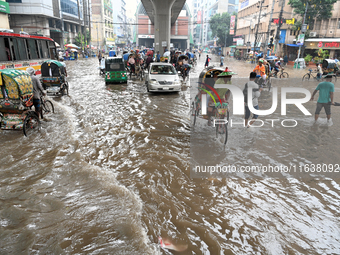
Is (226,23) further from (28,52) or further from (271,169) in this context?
(271,169)

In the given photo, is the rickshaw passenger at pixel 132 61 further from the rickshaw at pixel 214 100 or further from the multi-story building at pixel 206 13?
the multi-story building at pixel 206 13

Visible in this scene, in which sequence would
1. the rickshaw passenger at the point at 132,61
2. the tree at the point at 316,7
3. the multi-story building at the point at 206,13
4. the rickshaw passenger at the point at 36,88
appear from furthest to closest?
the multi-story building at the point at 206,13 < the tree at the point at 316,7 < the rickshaw passenger at the point at 132,61 < the rickshaw passenger at the point at 36,88

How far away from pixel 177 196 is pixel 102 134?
395cm

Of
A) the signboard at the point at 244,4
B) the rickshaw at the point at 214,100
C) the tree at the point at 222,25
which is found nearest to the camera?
the rickshaw at the point at 214,100

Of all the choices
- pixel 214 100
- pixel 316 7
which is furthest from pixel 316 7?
pixel 214 100

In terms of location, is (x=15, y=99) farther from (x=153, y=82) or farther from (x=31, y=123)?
(x=153, y=82)

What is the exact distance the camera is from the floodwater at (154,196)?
3379 mm

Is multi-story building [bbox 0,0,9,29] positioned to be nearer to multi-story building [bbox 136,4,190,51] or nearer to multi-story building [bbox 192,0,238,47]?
multi-story building [bbox 192,0,238,47]

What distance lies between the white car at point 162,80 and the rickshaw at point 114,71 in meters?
3.31

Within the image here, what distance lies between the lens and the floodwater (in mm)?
3379

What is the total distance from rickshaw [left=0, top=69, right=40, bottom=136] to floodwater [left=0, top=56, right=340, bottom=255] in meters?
0.48

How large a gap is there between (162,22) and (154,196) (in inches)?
971

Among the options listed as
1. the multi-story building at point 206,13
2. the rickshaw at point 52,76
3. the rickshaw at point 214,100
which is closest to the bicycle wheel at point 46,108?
the rickshaw at point 52,76

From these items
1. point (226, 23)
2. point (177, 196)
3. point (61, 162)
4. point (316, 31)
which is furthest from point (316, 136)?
point (226, 23)
